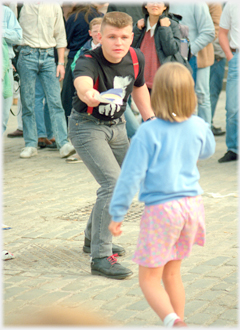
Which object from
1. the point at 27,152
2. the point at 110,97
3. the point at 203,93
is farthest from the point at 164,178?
the point at 203,93

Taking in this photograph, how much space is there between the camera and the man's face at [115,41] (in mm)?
3725

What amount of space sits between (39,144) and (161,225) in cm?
652

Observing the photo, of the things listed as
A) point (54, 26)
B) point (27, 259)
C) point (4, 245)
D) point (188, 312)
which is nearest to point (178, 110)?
point (188, 312)

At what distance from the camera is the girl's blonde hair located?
265 cm

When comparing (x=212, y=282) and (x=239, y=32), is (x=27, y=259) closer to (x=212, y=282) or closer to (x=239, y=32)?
(x=212, y=282)

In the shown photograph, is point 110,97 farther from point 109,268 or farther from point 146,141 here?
point 109,268

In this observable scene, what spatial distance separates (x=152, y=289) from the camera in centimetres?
272

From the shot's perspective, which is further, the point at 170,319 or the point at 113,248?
the point at 113,248

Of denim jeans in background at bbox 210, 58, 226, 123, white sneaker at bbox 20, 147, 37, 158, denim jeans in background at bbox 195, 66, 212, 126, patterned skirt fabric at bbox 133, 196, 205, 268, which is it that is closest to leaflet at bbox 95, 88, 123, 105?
patterned skirt fabric at bbox 133, 196, 205, 268

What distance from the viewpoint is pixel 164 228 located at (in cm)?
266

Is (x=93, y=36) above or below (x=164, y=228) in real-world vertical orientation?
above

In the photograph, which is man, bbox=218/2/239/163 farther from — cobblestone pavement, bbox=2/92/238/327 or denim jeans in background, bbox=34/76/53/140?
denim jeans in background, bbox=34/76/53/140

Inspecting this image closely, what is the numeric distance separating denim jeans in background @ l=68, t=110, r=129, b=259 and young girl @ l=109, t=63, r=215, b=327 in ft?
3.70

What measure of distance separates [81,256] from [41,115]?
15.7ft
